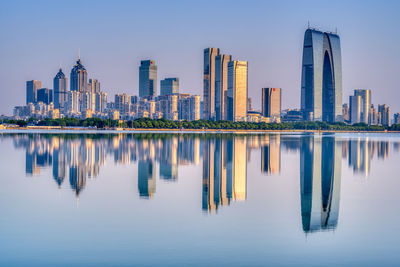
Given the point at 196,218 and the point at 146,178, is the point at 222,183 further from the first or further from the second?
the point at 196,218

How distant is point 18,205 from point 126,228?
19.8ft

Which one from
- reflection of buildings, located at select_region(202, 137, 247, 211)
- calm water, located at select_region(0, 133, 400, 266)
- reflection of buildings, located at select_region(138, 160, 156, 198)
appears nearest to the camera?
calm water, located at select_region(0, 133, 400, 266)

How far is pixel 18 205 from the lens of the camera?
19.1 metres

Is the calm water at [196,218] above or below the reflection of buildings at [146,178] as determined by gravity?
below

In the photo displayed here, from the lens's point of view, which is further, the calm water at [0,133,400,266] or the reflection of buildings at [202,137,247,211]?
the reflection of buildings at [202,137,247,211]

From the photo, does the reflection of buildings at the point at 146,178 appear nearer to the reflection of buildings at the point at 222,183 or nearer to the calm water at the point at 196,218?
the calm water at the point at 196,218

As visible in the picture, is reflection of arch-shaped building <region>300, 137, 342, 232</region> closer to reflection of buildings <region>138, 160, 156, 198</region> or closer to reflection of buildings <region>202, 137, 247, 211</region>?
reflection of buildings <region>202, 137, 247, 211</region>

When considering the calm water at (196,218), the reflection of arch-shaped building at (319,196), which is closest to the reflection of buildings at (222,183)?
the calm water at (196,218)

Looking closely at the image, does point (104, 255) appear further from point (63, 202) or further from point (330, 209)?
point (330, 209)

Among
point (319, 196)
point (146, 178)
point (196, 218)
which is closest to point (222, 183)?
point (146, 178)

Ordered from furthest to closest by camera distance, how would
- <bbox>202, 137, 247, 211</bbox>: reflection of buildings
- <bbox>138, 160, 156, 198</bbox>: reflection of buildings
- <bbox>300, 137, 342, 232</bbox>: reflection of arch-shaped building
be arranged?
<bbox>138, 160, 156, 198</bbox>: reflection of buildings
<bbox>202, 137, 247, 211</bbox>: reflection of buildings
<bbox>300, 137, 342, 232</bbox>: reflection of arch-shaped building

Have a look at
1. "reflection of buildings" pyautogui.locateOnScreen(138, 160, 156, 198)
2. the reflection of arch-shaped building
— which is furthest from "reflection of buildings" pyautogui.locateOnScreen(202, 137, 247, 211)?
the reflection of arch-shaped building

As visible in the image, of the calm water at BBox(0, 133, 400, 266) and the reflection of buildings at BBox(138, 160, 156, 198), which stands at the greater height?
the reflection of buildings at BBox(138, 160, 156, 198)

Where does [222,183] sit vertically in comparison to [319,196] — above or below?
above
